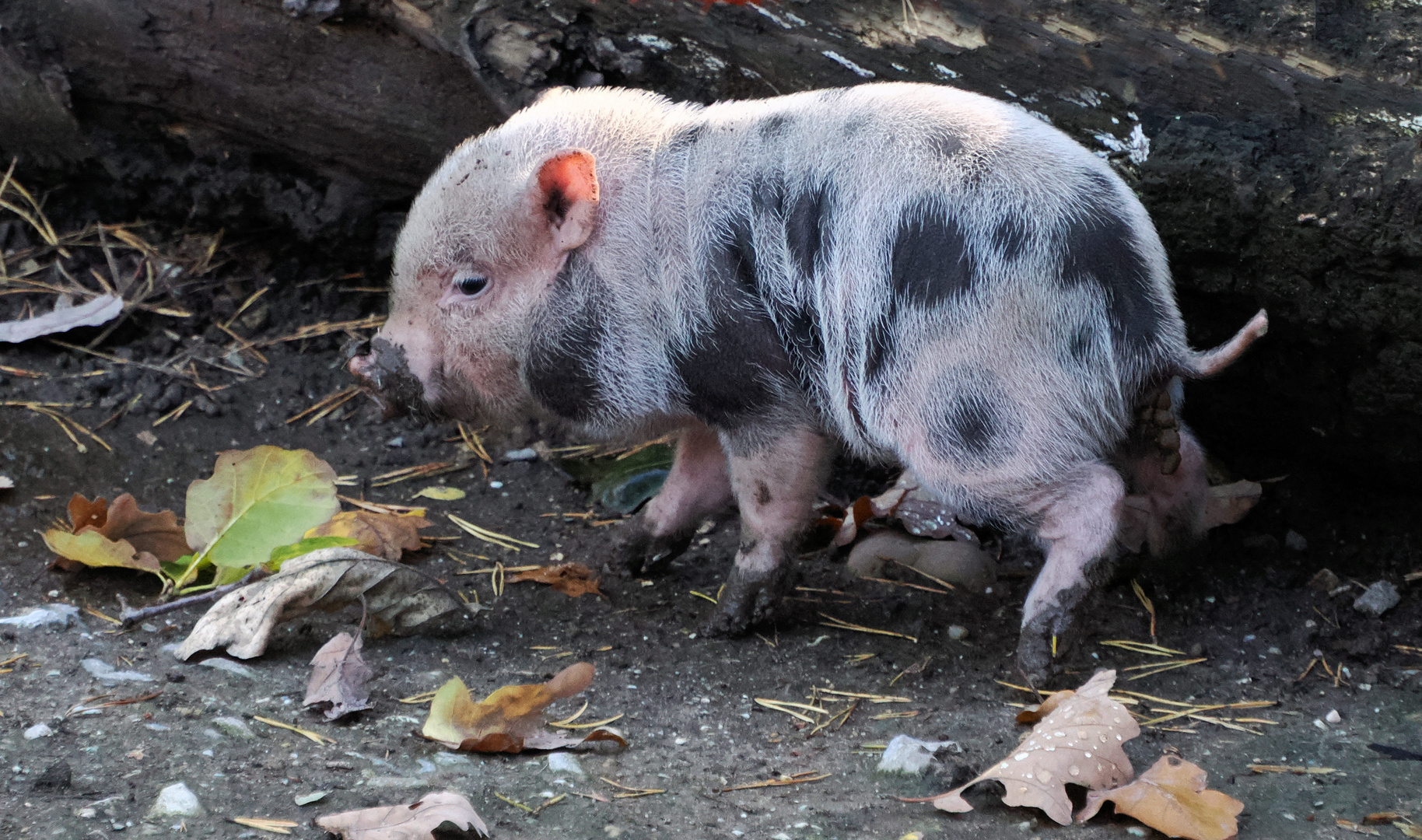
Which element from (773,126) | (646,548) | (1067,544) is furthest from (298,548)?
(1067,544)

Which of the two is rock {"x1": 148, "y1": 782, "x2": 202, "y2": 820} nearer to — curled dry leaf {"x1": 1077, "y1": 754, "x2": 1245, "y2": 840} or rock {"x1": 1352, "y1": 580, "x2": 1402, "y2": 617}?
curled dry leaf {"x1": 1077, "y1": 754, "x2": 1245, "y2": 840}

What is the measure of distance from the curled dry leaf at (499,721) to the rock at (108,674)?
0.69 m

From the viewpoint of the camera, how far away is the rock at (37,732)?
2.48m

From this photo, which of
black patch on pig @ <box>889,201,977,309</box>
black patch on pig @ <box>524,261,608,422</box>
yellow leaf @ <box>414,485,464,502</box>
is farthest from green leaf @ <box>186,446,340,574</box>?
black patch on pig @ <box>889,201,977,309</box>

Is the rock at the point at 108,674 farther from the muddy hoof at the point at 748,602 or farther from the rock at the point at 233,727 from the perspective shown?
the muddy hoof at the point at 748,602

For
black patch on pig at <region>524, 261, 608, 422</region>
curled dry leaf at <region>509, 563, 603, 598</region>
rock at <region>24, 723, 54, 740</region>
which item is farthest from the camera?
curled dry leaf at <region>509, 563, 603, 598</region>

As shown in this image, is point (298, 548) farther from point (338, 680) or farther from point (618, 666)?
point (618, 666)

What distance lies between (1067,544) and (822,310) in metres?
0.87

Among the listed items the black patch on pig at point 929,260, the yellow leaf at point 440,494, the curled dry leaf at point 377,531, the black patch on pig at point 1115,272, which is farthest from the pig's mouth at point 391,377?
the black patch on pig at point 1115,272

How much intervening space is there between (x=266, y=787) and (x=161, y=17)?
10.5ft

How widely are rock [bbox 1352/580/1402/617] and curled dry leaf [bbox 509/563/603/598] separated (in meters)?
2.26

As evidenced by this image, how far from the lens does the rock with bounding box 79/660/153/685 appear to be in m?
2.89

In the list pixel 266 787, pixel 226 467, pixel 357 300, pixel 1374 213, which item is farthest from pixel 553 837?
pixel 357 300

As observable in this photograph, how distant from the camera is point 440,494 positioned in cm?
459
